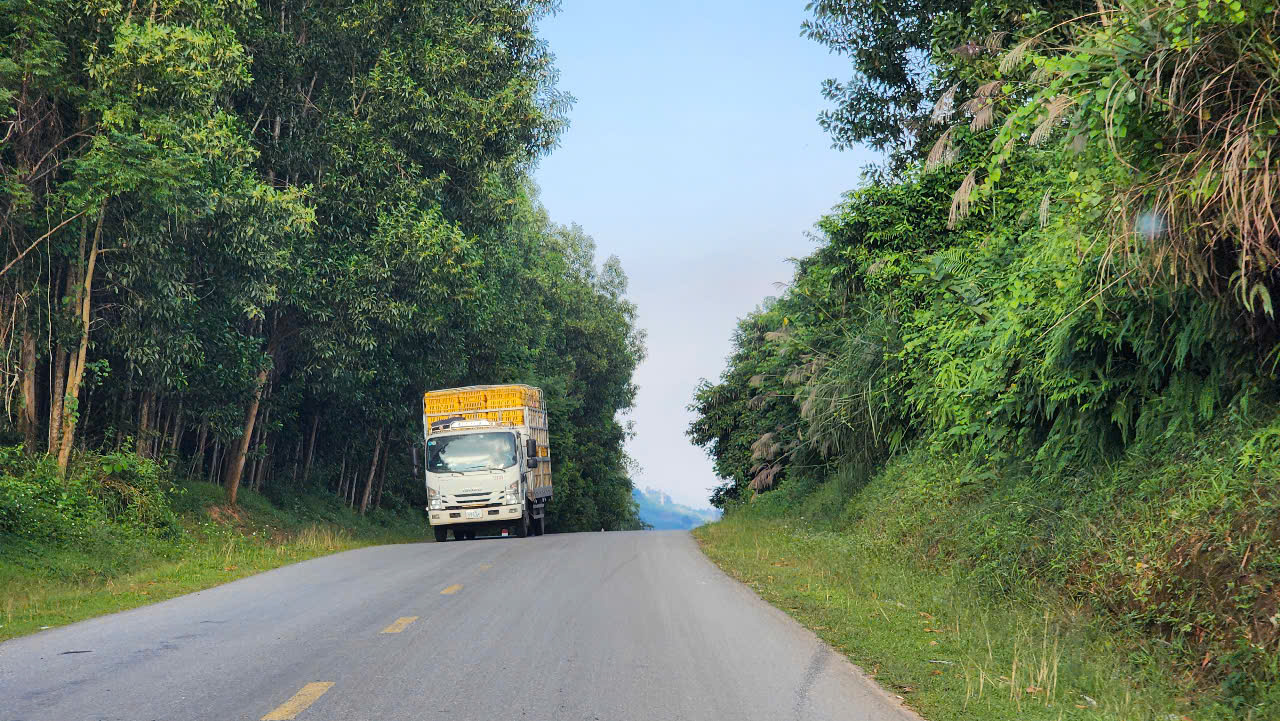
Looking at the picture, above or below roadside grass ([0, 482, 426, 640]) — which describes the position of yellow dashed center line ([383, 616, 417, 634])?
below

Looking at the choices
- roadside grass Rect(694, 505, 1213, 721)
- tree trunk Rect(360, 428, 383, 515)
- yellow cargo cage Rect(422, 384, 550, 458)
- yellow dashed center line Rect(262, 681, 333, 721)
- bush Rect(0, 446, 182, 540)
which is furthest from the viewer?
tree trunk Rect(360, 428, 383, 515)

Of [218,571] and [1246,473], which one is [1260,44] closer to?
[1246,473]

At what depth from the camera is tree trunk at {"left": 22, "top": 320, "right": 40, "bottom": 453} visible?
17.8 meters

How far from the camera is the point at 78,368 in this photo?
1862 cm

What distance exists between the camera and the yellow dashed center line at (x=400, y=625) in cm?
915

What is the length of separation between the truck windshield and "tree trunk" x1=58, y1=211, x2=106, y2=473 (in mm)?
9022

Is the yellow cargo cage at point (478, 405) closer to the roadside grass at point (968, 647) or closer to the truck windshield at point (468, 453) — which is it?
the truck windshield at point (468, 453)

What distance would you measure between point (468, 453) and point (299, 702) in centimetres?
2001

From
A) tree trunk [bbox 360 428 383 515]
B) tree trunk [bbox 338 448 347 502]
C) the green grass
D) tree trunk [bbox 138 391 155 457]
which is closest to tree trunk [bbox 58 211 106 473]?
tree trunk [bbox 138 391 155 457]

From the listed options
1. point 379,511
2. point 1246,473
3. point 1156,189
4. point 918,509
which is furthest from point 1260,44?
point 379,511

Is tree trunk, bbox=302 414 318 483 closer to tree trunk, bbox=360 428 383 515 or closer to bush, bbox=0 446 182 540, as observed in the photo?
tree trunk, bbox=360 428 383 515

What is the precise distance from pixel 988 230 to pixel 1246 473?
34.3 ft

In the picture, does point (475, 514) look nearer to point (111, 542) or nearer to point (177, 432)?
point (177, 432)

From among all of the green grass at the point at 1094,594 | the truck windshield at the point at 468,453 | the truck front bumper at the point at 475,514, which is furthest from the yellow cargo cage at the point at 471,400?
the green grass at the point at 1094,594
